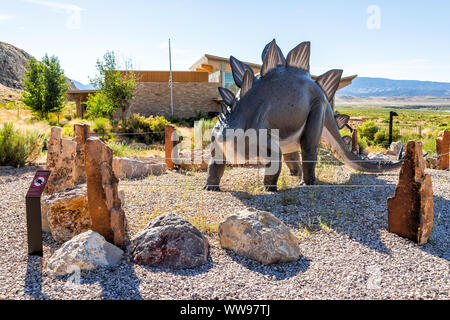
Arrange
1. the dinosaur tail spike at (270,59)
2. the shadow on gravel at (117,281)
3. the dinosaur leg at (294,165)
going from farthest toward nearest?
1. the dinosaur leg at (294,165)
2. the dinosaur tail spike at (270,59)
3. the shadow on gravel at (117,281)

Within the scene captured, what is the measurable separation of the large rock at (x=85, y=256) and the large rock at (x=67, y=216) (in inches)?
23.9

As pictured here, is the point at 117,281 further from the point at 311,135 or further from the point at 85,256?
the point at 311,135

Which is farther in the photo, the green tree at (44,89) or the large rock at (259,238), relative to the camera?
the green tree at (44,89)

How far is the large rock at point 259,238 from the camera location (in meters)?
2.96

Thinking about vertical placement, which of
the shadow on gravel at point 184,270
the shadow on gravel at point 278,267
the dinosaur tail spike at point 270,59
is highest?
the dinosaur tail spike at point 270,59

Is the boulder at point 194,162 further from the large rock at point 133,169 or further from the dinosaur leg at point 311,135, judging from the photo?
the dinosaur leg at point 311,135

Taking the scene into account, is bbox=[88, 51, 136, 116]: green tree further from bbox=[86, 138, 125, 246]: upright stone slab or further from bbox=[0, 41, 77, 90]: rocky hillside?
bbox=[0, 41, 77, 90]: rocky hillside

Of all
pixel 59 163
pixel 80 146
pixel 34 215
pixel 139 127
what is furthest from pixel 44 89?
pixel 34 215

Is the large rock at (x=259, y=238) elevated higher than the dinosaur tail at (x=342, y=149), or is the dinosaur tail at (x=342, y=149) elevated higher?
the dinosaur tail at (x=342, y=149)


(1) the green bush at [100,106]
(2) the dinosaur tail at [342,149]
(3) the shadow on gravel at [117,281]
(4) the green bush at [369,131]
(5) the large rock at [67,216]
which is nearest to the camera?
(3) the shadow on gravel at [117,281]

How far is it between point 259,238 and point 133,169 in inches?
160

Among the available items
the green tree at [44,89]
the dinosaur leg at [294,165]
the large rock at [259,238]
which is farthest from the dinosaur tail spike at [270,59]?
the green tree at [44,89]

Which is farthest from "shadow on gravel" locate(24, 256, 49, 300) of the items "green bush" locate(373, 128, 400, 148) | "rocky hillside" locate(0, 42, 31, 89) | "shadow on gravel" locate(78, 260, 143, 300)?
"rocky hillside" locate(0, 42, 31, 89)
